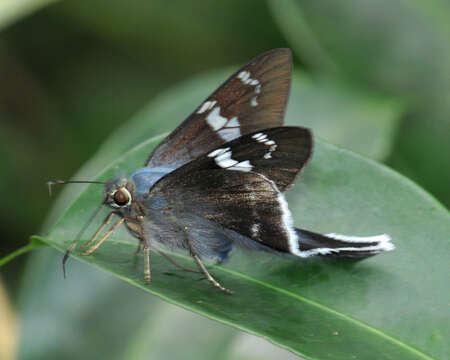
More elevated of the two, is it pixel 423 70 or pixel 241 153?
pixel 241 153

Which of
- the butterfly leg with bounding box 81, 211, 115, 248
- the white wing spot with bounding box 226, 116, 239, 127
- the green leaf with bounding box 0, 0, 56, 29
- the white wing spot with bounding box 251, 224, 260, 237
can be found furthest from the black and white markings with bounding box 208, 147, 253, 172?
the green leaf with bounding box 0, 0, 56, 29

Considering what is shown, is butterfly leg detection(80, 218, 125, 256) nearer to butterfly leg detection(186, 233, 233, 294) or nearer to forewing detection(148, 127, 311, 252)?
forewing detection(148, 127, 311, 252)

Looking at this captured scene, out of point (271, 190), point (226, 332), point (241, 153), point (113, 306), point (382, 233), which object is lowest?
point (226, 332)

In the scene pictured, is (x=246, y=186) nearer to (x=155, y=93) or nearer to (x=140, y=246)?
(x=140, y=246)

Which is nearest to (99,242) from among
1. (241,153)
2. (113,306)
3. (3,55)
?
(241,153)

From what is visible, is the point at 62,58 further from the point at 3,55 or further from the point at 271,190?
the point at 271,190

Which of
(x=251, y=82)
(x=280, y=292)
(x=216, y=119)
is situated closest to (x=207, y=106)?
(x=216, y=119)
